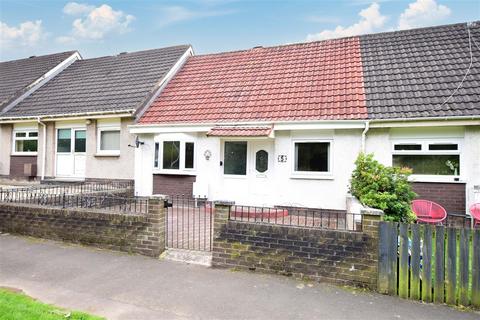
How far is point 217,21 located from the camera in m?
17.4

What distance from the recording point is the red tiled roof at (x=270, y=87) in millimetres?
10734

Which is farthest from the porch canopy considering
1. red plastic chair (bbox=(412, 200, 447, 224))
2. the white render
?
red plastic chair (bbox=(412, 200, 447, 224))

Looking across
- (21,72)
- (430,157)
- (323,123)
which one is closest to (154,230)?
(323,123)

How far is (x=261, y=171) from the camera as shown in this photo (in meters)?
11.2

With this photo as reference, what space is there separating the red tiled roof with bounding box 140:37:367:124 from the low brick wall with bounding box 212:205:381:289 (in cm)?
547

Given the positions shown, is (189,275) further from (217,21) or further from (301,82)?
(217,21)

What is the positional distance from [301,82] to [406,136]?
4.35 m

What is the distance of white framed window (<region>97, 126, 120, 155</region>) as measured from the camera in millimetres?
13562

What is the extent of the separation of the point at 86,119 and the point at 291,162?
9153 millimetres

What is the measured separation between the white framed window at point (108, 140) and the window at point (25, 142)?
3.70 m

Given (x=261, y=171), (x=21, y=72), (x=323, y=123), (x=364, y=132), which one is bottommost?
(x=261, y=171)

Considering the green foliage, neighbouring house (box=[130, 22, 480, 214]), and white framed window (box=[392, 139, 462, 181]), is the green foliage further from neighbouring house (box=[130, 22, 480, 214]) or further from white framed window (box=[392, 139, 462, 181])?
white framed window (box=[392, 139, 462, 181])

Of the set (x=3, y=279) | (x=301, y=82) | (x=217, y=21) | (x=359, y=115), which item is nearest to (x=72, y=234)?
(x=3, y=279)

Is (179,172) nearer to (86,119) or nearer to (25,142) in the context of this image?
(86,119)
